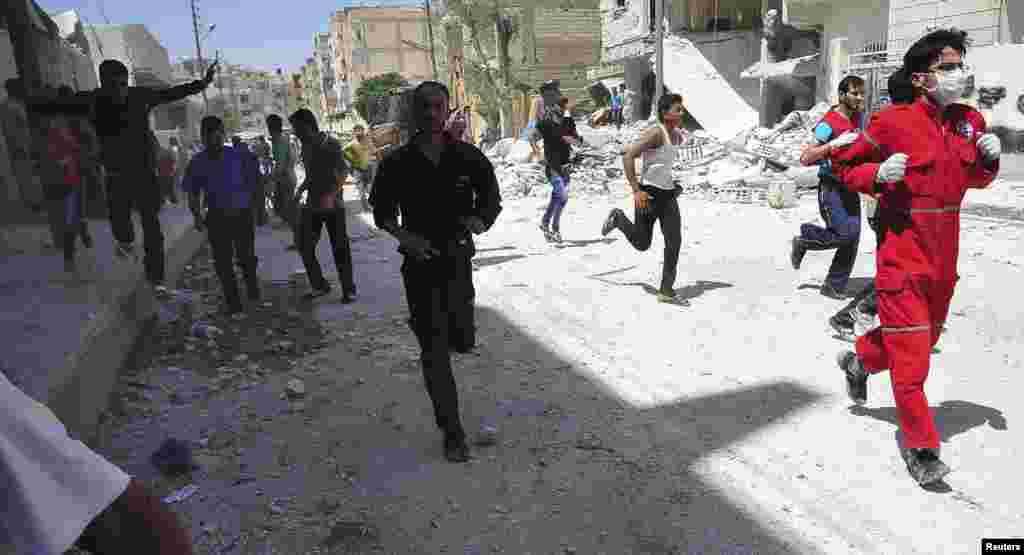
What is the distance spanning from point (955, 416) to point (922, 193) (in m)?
1.35

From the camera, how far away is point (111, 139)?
556cm

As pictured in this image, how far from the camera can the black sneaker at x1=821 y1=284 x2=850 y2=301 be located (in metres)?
5.62

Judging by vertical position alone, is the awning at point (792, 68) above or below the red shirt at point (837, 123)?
above

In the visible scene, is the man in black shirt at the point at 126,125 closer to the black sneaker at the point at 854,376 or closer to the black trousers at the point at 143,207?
the black trousers at the point at 143,207

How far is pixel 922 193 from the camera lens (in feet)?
9.16

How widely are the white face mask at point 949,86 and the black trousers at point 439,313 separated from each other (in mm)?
2043

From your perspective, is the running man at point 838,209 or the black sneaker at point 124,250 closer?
the running man at point 838,209

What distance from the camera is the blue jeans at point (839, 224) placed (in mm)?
5410

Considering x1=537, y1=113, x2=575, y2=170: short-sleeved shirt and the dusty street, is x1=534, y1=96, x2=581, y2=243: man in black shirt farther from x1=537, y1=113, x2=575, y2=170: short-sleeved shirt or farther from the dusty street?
the dusty street

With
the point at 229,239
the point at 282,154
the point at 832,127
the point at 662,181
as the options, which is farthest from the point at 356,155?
the point at 832,127

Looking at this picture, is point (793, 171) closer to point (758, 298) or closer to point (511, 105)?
point (758, 298)

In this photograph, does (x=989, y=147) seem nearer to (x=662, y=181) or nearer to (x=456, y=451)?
(x=456, y=451)

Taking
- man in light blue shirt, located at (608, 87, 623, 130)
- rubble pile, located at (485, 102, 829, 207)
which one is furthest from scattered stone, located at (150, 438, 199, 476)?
man in light blue shirt, located at (608, 87, 623, 130)

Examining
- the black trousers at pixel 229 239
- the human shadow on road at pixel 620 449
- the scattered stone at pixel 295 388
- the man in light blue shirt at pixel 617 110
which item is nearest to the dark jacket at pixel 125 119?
the black trousers at pixel 229 239
